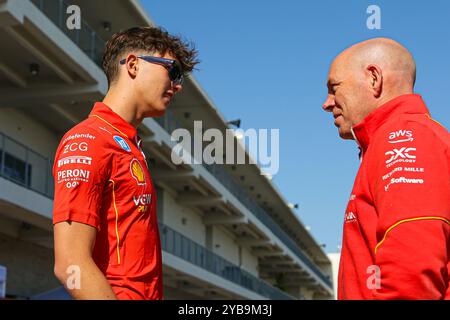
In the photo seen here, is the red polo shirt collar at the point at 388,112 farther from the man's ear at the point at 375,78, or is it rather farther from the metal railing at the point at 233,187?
the metal railing at the point at 233,187

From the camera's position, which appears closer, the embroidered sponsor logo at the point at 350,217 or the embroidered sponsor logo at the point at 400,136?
the embroidered sponsor logo at the point at 400,136

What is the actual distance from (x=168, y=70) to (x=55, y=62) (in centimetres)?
1346

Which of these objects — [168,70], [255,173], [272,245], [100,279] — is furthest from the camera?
[272,245]

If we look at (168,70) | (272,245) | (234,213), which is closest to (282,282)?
(272,245)

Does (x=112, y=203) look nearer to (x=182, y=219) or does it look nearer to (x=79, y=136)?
(x=79, y=136)

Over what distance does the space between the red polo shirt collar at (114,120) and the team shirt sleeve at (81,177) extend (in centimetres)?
20

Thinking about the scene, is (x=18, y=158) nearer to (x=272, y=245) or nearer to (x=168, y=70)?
(x=168, y=70)

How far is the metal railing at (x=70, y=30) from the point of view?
15.2m

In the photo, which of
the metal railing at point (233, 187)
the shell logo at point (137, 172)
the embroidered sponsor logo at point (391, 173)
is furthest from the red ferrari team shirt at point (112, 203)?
the metal railing at point (233, 187)

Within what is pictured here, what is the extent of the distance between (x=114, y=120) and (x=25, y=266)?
52.5ft

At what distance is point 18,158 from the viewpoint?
1481 cm

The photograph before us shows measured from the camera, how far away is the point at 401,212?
2.04 m

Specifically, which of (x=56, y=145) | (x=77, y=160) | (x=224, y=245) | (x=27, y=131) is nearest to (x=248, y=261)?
(x=224, y=245)
